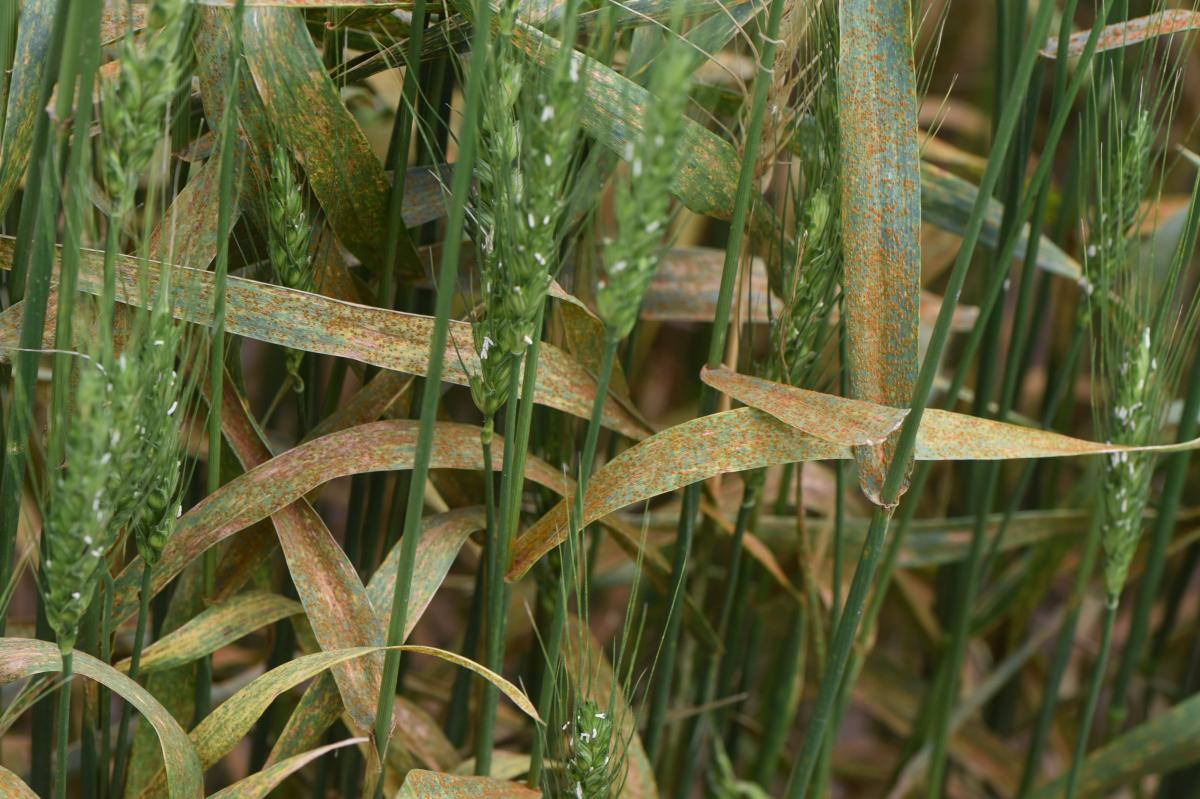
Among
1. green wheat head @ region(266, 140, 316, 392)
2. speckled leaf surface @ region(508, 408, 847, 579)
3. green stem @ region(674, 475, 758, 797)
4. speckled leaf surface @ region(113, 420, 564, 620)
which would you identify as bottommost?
green stem @ region(674, 475, 758, 797)

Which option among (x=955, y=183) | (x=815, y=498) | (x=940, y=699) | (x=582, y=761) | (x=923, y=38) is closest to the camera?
(x=582, y=761)

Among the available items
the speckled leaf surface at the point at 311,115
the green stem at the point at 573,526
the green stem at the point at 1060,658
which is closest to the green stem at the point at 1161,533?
the green stem at the point at 1060,658

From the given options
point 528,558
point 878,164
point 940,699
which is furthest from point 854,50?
point 940,699

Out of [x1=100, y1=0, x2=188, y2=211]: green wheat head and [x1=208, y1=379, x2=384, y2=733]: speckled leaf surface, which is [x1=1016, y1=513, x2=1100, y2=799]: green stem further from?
[x1=100, y1=0, x2=188, y2=211]: green wheat head

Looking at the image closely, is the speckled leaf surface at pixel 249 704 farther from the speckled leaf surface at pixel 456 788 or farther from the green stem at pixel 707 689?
the green stem at pixel 707 689

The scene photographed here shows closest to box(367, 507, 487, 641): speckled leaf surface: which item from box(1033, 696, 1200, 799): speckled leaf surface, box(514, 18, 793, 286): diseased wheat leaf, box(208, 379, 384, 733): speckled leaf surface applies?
box(208, 379, 384, 733): speckled leaf surface

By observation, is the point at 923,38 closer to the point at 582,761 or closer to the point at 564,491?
the point at 564,491
